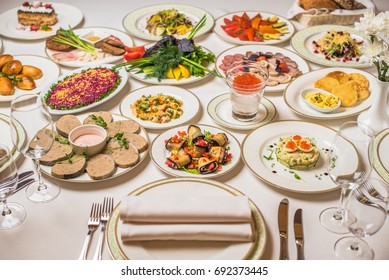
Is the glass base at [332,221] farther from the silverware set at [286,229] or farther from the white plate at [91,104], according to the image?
the white plate at [91,104]

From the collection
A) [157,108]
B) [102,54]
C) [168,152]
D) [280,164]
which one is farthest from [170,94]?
[280,164]

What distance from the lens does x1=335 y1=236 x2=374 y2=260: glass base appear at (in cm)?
148

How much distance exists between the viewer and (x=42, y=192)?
5.69ft

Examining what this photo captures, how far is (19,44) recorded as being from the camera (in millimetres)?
2842

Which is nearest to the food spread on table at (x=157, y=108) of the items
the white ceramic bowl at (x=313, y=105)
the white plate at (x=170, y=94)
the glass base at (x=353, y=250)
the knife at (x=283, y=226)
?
the white plate at (x=170, y=94)

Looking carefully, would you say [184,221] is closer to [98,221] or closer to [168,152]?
[98,221]

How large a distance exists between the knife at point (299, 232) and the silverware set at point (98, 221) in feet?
2.14

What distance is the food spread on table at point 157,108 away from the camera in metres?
2.11

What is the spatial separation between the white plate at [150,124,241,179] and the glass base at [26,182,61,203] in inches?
16.0

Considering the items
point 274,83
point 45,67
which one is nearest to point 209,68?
point 274,83

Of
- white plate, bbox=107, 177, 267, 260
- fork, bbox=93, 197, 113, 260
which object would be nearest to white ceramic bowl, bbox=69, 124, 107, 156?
fork, bbox=93, 197, 113, 260

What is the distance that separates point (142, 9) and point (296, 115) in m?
1.54

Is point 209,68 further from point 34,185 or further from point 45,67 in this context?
point 34,185

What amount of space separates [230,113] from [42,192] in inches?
37.2
